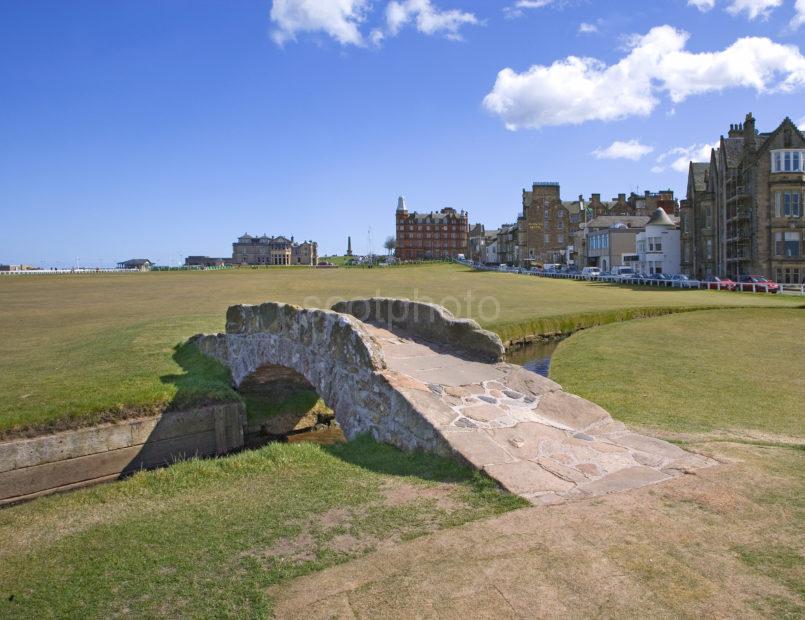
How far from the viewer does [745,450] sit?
741 cm

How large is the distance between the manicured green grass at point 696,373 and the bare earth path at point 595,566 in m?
4.52

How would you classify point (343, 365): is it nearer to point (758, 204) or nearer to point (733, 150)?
point (758, 204)

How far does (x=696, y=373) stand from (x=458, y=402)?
1005 cm

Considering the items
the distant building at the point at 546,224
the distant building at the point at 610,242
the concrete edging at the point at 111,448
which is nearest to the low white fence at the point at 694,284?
the distant building at the point at 610,242

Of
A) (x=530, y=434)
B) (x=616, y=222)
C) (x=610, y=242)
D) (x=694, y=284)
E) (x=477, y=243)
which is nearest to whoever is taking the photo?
(x=530, y=434)

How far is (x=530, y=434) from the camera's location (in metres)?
7.67

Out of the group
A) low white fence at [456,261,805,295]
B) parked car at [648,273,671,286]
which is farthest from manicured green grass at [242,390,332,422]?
parked car at [648,273,671,286]

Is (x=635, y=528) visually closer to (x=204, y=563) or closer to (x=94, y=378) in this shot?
(x=204, y=563)

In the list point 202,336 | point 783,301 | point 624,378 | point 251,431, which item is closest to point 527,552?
point 624,378

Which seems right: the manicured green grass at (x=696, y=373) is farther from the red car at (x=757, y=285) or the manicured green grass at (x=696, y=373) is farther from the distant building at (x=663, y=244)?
the distant building at (x=663, y=244)

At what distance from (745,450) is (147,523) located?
7.73m

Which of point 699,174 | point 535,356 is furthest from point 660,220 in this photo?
point 535,356

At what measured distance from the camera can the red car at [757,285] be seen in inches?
1737

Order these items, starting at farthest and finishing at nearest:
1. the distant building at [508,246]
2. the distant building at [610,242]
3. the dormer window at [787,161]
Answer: the distant building at [508,246]
the distant building at [610,242]
the dormer window at [787,161]
